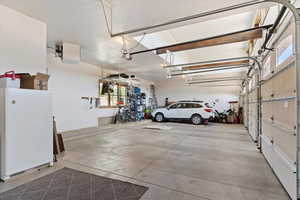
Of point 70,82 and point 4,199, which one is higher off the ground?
point 70,82

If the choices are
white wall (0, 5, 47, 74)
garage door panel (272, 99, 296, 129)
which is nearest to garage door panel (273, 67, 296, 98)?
garage door panel (272, 99, 296, 129)

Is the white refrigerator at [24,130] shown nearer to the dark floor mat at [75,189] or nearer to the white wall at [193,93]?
the dark floor mat at [75,189]

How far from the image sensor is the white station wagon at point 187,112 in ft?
27.0

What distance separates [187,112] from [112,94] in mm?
4594

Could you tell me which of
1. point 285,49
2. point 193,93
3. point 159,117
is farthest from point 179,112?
point 285,49

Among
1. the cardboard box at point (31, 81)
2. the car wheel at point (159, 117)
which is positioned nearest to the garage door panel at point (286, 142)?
the cardboard box at point (31, 81)

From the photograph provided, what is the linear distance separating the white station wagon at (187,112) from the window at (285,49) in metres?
5.95

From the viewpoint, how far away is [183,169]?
2695 millimetres

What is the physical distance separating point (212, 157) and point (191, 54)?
18.1 ft

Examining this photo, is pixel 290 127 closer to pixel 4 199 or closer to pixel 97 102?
pixel 4 199

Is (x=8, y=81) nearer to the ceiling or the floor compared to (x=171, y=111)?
nearer to the ceiling

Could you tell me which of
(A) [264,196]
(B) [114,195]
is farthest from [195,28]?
(B) [114,195]

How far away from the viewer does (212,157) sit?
10.8ft

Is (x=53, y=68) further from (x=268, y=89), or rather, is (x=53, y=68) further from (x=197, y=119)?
(x=197, y=119)
